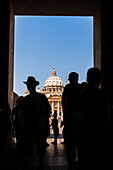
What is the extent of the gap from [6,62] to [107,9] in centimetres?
284

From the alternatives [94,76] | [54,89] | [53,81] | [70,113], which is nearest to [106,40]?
[70,113]

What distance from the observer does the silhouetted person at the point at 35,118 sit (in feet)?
11.1

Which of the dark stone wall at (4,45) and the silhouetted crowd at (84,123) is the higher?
the dark stone wall at (4,45)

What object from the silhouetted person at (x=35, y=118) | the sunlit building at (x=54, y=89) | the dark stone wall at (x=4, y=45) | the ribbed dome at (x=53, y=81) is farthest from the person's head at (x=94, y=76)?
the ribbed dome at (x=53, y=81)

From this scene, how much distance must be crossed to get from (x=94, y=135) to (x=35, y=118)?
1.24m

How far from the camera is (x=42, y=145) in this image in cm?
348

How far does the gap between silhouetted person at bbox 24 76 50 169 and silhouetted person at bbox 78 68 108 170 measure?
1106 mm

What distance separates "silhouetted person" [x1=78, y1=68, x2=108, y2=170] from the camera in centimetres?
227

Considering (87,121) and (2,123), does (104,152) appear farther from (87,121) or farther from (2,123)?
(2,123)

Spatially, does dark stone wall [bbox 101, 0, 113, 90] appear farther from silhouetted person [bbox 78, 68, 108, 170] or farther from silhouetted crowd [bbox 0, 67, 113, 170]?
silhouetted person [bbox 78, 68, 108, 170]

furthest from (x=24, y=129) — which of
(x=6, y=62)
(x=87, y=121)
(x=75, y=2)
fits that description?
(x=75, y=2)

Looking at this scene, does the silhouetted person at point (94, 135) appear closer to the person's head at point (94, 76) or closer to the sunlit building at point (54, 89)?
the person's head at point (94, 76)

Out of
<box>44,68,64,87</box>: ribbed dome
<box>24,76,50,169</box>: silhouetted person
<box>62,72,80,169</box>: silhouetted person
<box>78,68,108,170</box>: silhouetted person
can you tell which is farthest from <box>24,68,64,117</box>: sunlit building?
<box>78,68,108,170</box>: silhouetted person

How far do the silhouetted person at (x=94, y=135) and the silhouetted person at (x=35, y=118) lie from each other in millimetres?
1106
